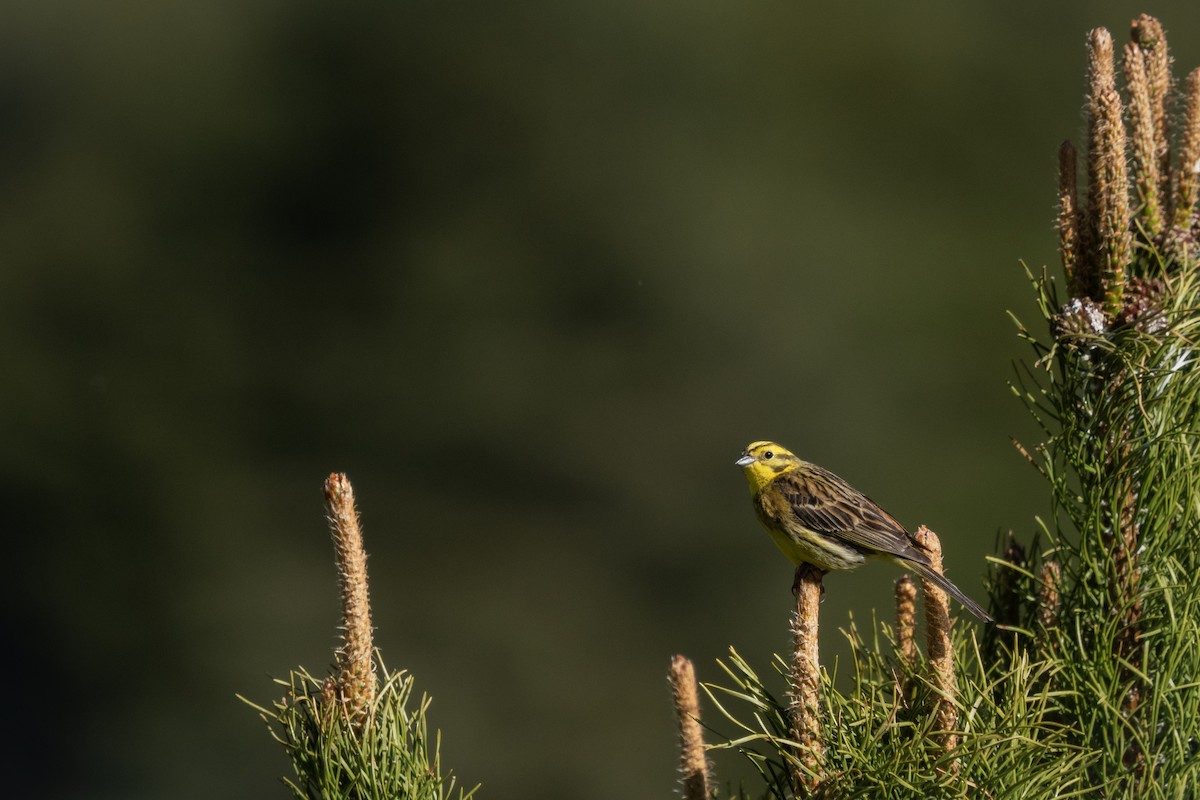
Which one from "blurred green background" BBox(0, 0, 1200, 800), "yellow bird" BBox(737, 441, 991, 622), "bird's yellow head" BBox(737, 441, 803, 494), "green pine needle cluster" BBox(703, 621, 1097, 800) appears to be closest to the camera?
"green pine needle cluster" BBox(703, 621, 1097, 800)

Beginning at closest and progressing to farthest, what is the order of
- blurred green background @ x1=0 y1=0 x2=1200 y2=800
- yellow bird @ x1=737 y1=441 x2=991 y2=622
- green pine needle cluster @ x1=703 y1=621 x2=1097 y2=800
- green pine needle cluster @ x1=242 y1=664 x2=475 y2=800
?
green pine needle cluster @ x1=703 y1=621 x2=1097 y2=800 < green pine needle cluster @ x1=242 y1=664 x2=475 y2=800 < yellow bird @ x1=737 y1=441 x2=991 y2=622 < blurred green background @ x1=0 y1=0 x2=1200 y2=800

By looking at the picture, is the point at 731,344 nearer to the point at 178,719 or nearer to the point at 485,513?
the point at 485,513

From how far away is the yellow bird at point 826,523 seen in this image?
2.55 meters

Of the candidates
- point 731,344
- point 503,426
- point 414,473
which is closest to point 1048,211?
point 731,344

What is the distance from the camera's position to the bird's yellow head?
2.89 meters

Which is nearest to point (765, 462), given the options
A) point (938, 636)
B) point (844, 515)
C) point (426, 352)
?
point (844, 515)

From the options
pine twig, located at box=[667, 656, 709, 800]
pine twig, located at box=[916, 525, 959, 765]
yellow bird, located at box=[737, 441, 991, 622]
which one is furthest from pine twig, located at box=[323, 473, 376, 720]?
yellow bird, located at box=[737, 441, 991, 622]

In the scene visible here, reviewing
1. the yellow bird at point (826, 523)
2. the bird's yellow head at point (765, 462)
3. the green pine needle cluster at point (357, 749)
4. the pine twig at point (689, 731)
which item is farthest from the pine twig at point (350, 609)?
the bird's yellow head at point (765, 462)

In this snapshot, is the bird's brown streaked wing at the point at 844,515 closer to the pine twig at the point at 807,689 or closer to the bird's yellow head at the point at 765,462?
the bird's yellow head at the point at 765,462

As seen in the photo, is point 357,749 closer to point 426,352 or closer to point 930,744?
point 930,744

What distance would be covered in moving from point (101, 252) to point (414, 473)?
7.97 ft

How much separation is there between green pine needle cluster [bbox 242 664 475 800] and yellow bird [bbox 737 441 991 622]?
1.09 m

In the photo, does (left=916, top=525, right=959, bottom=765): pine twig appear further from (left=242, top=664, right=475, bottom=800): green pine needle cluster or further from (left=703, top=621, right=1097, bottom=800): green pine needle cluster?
(left=242, top=664, right=475, bottom=800): green pine needle cluster

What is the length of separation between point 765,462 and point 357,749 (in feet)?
5.21
